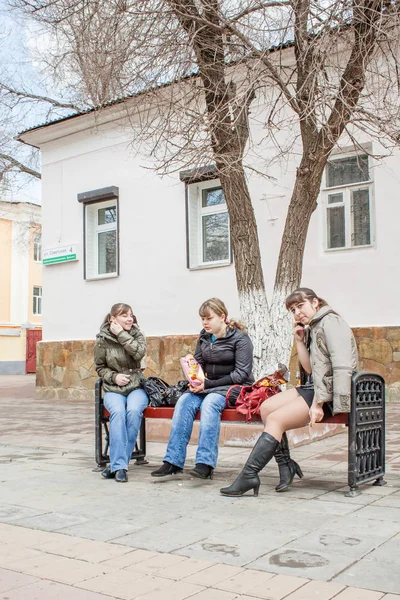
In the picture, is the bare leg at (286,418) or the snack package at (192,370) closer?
the bare leg at (286,418)

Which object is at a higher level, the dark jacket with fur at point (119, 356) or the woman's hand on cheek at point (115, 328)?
the woman's hand on cheek at point (115, 328)

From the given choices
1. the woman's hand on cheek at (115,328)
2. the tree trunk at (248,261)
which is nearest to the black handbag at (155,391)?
the woman's hand on cheek at (115,328)

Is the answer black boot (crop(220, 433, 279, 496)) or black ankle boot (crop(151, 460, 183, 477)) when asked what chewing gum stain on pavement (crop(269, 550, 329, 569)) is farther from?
black ankle boot (crop(151, 460, 183, 477))

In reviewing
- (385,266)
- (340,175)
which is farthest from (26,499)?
(340,175)

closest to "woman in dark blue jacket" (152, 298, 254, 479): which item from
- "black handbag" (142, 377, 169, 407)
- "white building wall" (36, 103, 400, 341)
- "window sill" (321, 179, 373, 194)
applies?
"black handbag" (142, 377, 169, 407)

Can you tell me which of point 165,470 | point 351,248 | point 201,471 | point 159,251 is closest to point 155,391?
point 165,470

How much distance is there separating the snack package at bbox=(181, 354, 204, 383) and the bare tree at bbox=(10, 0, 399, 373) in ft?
7.04

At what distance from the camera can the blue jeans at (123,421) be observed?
5828mm

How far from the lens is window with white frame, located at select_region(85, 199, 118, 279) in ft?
50.0

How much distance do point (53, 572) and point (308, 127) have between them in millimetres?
5697

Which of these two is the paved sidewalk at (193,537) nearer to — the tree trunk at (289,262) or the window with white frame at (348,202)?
the tree trunk at (289,262)

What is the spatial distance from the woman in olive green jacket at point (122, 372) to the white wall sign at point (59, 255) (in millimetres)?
9521

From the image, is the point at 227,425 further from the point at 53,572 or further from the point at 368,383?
the point at 53,572

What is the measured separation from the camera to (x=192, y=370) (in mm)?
5863
